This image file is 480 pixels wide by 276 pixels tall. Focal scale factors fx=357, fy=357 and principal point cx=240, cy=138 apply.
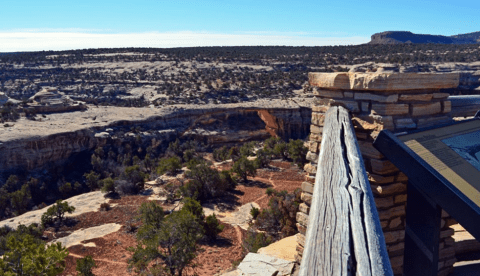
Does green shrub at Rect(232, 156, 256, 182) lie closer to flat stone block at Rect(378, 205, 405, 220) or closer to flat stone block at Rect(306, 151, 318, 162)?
flat stone block at Rect(306, 151, 318, 162)

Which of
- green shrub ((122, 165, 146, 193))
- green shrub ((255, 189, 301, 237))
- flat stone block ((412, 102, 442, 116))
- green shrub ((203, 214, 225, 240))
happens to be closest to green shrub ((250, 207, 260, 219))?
green shrub ((255, 189, 301, 237))

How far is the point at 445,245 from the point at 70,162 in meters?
21.1

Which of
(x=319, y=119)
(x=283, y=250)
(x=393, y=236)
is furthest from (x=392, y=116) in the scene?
(x=283, y=250)

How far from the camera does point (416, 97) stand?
11.3 feet

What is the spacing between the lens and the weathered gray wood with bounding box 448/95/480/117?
4204mm

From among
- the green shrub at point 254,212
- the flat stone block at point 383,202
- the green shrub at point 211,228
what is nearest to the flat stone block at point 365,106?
the flat stone block at point 383,202

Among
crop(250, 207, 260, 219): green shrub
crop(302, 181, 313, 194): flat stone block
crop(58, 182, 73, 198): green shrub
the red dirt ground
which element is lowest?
crop(58, 182, 73, 198): green shrub

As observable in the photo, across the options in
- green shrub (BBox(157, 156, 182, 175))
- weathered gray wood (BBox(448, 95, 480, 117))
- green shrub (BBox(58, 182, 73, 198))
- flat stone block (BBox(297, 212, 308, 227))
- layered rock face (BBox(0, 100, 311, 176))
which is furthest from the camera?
layered rock face (BBox(0, 100, 311, 176))

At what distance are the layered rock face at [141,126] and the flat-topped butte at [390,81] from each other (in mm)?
20267

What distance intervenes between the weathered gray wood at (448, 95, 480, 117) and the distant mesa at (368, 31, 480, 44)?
9189 centimetres

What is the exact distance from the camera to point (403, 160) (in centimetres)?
248

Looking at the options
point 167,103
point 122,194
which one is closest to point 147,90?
point 167,103

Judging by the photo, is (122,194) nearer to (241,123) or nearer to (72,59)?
(241,123)

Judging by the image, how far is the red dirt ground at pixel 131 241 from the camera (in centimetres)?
884
